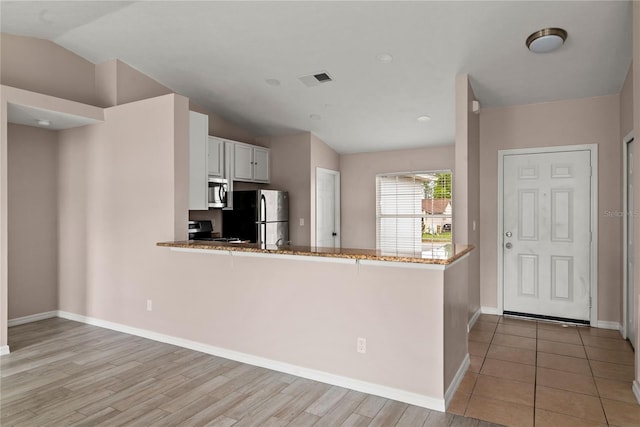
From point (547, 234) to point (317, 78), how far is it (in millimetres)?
3009

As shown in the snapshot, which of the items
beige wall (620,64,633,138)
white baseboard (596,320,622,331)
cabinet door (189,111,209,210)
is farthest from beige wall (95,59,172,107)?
white baseboard (596,320,622,331)

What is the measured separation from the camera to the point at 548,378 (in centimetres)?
300

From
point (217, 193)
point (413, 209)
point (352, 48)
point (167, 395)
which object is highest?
point (352, 48)

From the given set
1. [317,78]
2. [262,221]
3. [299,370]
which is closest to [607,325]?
[299,370]

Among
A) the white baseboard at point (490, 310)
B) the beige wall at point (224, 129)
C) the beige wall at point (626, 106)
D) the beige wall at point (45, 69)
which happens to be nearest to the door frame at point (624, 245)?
the beige wall at point (626, 106)

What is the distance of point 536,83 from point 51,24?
15.3 feet

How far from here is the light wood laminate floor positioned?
7.97ft

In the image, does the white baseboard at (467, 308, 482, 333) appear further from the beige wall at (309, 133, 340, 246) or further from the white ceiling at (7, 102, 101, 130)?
the white ceiling at (7, 102, 101, 130)

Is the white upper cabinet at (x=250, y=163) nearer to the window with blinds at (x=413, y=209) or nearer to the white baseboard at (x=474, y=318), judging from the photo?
the window with blinds at (x=413, y=209)

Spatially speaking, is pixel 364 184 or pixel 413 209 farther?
pixel 364 184

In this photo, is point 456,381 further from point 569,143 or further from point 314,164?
point 314,164

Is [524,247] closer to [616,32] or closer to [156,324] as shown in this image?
[616,32]

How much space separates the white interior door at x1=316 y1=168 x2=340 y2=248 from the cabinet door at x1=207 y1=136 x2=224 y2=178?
1431mm

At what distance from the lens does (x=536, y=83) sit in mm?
3967
